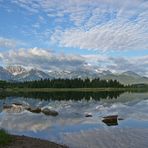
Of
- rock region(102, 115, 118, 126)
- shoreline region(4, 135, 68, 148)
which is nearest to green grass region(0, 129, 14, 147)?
shoreline region(4, 135, 68, 148)

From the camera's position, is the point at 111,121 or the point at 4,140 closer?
the point at 4,140

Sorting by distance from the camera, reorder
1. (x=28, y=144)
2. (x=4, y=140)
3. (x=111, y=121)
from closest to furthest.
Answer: (x=4, y=140) < (x=28, y=144) < (x=111, y=121)

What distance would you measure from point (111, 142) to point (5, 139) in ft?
37.3

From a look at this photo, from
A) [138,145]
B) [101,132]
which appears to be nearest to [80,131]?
[101,132]

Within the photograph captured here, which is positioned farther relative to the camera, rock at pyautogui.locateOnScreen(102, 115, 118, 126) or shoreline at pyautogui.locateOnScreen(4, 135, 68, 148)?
rock at pyautogui.locateOnScreen(102, 115, 118, 126)

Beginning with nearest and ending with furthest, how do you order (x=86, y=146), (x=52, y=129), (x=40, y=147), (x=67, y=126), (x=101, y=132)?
1. (x=40, y=147)
2. (x=86, y=146)
3. (x=101, y=132)
4. (x=52, y=129)
5. (x=67, y=126)

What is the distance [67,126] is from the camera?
152 ft

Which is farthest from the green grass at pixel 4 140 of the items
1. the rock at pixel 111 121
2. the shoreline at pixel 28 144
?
the rock at pixel 111 121

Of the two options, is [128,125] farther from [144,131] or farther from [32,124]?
[32,124]

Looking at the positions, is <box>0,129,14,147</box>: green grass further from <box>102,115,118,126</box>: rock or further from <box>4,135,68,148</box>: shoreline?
<box>102,115,118,126</box>: rock

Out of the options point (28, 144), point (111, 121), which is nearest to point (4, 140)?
point (28, 144)

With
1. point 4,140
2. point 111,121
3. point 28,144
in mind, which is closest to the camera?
point 4,140

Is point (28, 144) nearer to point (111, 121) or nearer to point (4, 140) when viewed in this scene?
point (4, 140)

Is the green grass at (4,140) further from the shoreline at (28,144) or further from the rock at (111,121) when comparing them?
the rock at (111,121)
